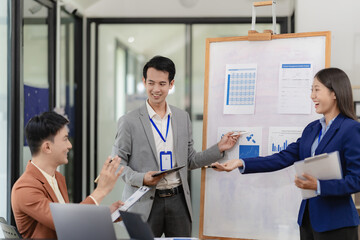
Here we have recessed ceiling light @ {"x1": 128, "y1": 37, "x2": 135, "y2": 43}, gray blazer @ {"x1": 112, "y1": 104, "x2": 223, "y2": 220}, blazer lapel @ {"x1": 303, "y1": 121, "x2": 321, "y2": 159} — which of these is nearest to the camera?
blazer lapel @ {"x1": 303, "y1": 121, "x2": 321, "y2": 159}

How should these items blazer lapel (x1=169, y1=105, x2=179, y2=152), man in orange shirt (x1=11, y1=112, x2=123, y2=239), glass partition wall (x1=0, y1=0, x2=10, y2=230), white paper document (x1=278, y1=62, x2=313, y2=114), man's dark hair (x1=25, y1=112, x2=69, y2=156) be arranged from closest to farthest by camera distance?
man in orange shirt (x1=11, y1=112, x2=123, y2=239), man's dark hair (x1=25, y1=112, x2=69, y2=156), blazer lapel (x1=169, y1=105, x2=179, y2=152), white paper document (x1=278, y1=62, x2=313, y2=114), glass partition wall (x1=0, y1=0, x2=10, y2=230)

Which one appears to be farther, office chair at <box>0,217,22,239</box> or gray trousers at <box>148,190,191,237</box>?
gray trousers at <box>148,190,191,237</box>

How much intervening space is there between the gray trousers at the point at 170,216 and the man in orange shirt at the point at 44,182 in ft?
2.48

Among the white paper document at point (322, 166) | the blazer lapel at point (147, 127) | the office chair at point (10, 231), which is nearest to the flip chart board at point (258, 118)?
the blazer lapel at point (147, 127)

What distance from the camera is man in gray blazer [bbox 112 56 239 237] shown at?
267 cm

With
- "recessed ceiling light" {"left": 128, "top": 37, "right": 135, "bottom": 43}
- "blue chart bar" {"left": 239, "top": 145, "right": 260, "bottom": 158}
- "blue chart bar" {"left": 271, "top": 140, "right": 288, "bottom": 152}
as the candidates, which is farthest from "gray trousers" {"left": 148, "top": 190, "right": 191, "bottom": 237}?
"recessed ceiling light" {"left": 128, "top": 37, "right": 135, "bottom": 43}

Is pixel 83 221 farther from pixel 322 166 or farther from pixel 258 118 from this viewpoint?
pixel 258 118

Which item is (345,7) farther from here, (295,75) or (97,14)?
(97,14)

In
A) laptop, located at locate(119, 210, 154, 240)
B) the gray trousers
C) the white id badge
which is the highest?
the white id badge

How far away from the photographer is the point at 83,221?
157cm

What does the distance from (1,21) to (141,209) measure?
5.75 feet

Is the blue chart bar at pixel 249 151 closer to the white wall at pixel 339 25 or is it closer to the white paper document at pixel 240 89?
the white paper document at pixel 240 89

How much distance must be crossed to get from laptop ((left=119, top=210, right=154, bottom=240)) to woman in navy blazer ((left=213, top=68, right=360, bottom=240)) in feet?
2.85

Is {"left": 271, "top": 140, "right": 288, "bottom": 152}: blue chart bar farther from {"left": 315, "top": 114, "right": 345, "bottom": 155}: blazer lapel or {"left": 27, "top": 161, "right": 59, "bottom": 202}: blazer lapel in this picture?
{"left": 27, "top": 161, "right": 59, "bottom": 202}: blazer lapel
